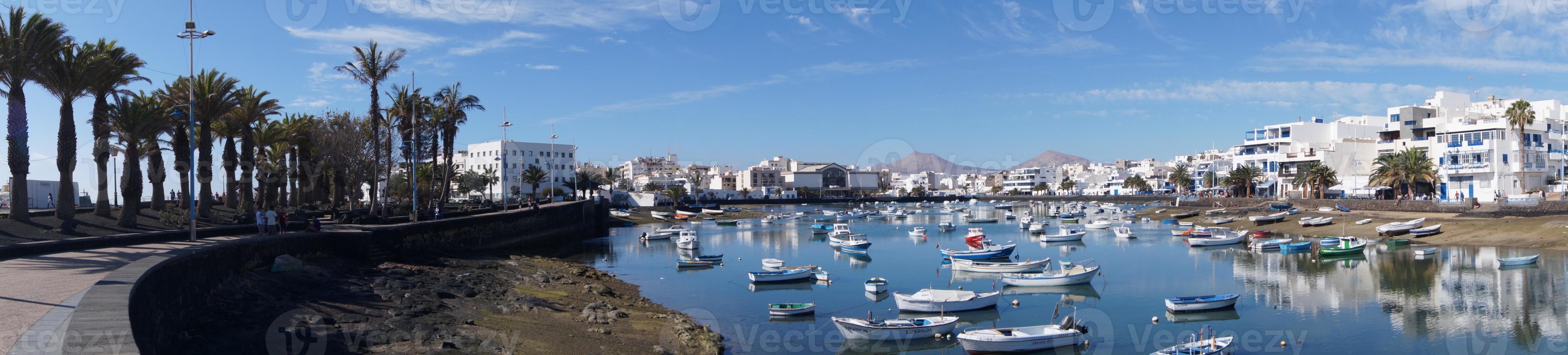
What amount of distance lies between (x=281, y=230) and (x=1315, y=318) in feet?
121

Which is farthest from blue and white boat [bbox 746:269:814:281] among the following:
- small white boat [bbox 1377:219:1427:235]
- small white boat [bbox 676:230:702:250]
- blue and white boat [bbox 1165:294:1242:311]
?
small white boat [bbox 1377:219:1427:235]

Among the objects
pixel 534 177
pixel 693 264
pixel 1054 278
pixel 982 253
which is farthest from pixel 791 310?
Answer: pixel 534 177

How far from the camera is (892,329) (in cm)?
2339

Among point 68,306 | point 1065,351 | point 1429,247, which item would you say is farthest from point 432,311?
point 1429,247

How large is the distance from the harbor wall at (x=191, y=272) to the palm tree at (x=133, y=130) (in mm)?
7887

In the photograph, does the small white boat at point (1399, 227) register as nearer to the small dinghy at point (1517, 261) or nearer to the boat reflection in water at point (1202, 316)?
the small dinghy at point (1517, 261)

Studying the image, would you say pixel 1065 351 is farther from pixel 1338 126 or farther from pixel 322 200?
pixel 1338 126

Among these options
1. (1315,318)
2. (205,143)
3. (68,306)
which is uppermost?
(205,143)

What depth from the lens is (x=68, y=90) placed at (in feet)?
98.1

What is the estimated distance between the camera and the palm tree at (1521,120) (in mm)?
69188

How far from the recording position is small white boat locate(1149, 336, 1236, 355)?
19984 millimetres

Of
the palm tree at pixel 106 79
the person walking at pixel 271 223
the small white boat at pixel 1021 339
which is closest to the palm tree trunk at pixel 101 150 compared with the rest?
the palm tree at pixel 106 79

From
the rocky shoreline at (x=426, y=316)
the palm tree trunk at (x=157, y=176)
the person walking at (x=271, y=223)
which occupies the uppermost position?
the palm tree trunk at (x=157, y=176)

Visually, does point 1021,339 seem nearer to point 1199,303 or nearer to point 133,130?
point 1199,303
